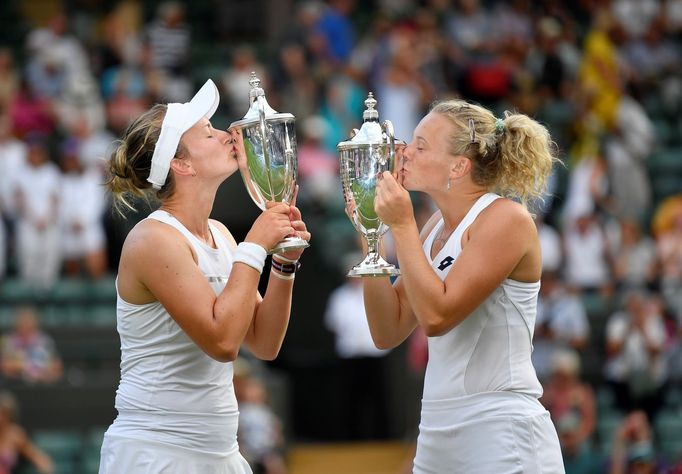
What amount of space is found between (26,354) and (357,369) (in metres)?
2.36

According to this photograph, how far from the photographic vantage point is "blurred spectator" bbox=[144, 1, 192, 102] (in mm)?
11664

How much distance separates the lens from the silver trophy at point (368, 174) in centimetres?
386

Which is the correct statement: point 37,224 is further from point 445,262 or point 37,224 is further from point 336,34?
point 445,262

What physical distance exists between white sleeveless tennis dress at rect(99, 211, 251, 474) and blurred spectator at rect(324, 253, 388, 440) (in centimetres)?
571

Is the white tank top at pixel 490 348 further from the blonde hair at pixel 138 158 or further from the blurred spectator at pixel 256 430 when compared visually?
the blurred spectator at pixel 256 430

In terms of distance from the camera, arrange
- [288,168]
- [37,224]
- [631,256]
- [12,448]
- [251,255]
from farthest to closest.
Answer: [631,256] < [37,224] < [12,448] < [288,168] < [251,255]

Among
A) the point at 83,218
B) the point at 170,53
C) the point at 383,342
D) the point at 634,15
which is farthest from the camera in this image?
the point at 634,15

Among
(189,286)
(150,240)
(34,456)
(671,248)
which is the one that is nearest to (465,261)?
(189,286)

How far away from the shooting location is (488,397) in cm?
367

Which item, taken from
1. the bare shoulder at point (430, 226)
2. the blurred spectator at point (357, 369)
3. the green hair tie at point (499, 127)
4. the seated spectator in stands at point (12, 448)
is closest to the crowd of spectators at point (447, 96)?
the blurred spectator at point (357, 369)

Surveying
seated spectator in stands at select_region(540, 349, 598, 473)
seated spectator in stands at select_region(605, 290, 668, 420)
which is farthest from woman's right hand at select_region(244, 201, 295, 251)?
seated spectator in stands at select_region(605, 290, 668, 420)

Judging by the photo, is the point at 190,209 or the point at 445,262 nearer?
the point at 445,262

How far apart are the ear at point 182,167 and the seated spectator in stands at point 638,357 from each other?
606 centimetres

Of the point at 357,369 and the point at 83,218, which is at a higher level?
the point at 83,218
